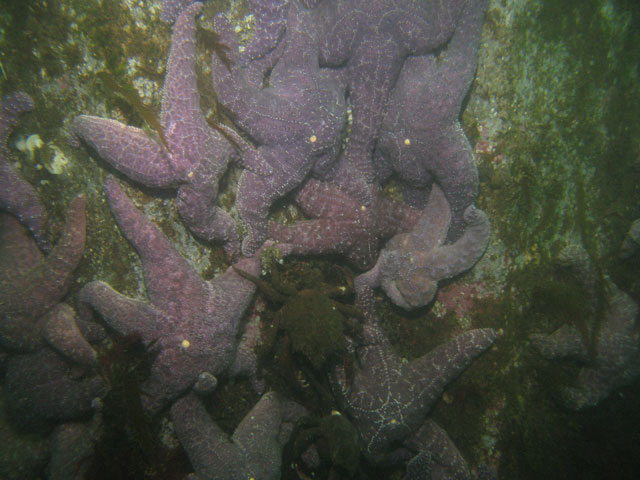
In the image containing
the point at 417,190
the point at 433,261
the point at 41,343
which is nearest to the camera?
the point at 41,343

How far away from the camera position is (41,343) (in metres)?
Result: 3.61

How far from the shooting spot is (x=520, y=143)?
190 inches

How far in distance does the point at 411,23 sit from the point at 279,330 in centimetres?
453

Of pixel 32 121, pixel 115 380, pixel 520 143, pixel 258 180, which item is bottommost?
pixel 115 380

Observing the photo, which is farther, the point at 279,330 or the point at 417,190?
the point at 417,190

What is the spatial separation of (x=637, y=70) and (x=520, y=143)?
3.21 m

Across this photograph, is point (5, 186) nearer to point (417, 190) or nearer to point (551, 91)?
point (417, 190)

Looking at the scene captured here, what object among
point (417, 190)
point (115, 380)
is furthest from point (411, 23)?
point (115, 380)

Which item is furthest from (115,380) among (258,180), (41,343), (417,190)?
(417,190)

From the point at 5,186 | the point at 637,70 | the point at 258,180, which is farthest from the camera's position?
the point at 637,70

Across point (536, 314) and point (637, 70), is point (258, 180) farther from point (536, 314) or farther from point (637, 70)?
point (637, 70)

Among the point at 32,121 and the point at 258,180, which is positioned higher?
the point at 32,121

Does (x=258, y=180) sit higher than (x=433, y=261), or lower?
higher

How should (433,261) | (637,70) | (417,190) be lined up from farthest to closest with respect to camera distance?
(637,70)
(417,190)
(433,261)
